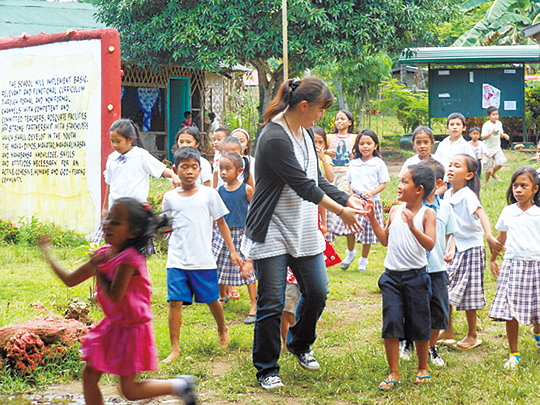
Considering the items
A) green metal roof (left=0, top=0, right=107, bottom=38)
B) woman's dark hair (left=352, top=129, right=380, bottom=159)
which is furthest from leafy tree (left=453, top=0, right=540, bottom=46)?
woman's dark hair (left=352, top=129, right=380, bottom=159)

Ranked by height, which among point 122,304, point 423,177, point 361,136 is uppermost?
point 361,136

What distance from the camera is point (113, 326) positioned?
3.04 meters

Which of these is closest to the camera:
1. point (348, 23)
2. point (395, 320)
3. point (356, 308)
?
point (395, 320)

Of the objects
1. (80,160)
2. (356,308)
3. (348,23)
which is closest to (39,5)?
(348,23)

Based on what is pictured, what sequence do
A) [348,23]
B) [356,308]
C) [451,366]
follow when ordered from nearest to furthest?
[451,366], [356,308], [348,23]

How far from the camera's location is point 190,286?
4.62 m

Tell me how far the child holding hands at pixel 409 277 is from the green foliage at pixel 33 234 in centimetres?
577

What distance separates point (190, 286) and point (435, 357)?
1787 millimetres

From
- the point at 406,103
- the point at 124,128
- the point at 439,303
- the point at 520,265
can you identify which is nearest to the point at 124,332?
the point at 439,303

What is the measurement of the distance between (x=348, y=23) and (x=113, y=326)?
13711 millimetres

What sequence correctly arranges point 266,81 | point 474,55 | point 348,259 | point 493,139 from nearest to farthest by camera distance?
point 348,259 < point 493,139 < point 266,81 < point 474,55

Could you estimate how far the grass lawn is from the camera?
12.5ft

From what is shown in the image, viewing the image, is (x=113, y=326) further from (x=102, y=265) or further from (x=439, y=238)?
(x=439, y=238)

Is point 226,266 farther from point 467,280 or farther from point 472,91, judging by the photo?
point 472,91
